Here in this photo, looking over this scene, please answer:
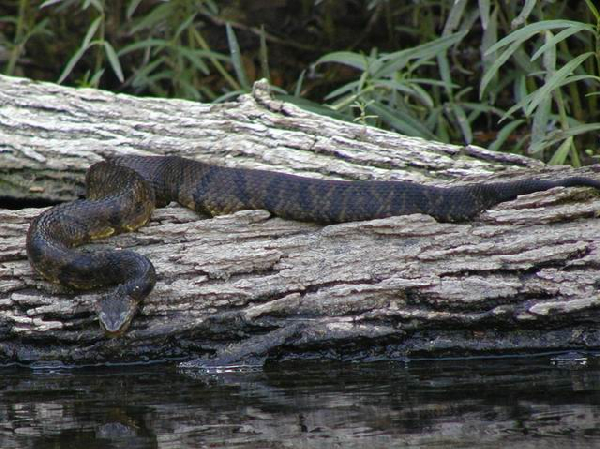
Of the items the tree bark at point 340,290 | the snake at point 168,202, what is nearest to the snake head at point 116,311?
the snake at point 168,202

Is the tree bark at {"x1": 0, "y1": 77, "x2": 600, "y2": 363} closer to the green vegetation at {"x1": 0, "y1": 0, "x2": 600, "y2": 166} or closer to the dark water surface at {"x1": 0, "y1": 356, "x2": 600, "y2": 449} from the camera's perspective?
the dark water surface at {"x1": 0, "y1": 356, "x2": 600, "y2": 449}

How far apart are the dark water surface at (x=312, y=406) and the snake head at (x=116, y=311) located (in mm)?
240

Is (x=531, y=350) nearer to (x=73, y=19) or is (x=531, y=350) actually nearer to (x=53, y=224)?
(x=53, y=224)

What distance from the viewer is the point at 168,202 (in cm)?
615

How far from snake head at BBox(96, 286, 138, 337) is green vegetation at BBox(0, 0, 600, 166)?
8.20ft

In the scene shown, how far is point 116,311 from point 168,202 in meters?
1.39

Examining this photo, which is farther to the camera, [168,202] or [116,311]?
[168,202]

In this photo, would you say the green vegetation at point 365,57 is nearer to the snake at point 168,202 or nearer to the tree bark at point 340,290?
the snake at point 168,202

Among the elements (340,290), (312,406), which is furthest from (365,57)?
(312,406)

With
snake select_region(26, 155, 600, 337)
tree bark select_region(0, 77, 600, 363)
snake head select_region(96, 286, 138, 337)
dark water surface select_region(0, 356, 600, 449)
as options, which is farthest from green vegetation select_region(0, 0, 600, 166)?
snake head select_region(96, 286, 138, 337)

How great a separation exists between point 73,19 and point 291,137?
13.1 ft

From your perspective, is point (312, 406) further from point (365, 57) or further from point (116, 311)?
point (365, 57)

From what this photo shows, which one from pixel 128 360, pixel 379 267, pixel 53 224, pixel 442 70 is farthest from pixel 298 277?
pixel 442 70

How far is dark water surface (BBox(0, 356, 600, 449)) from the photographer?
3895 mm
